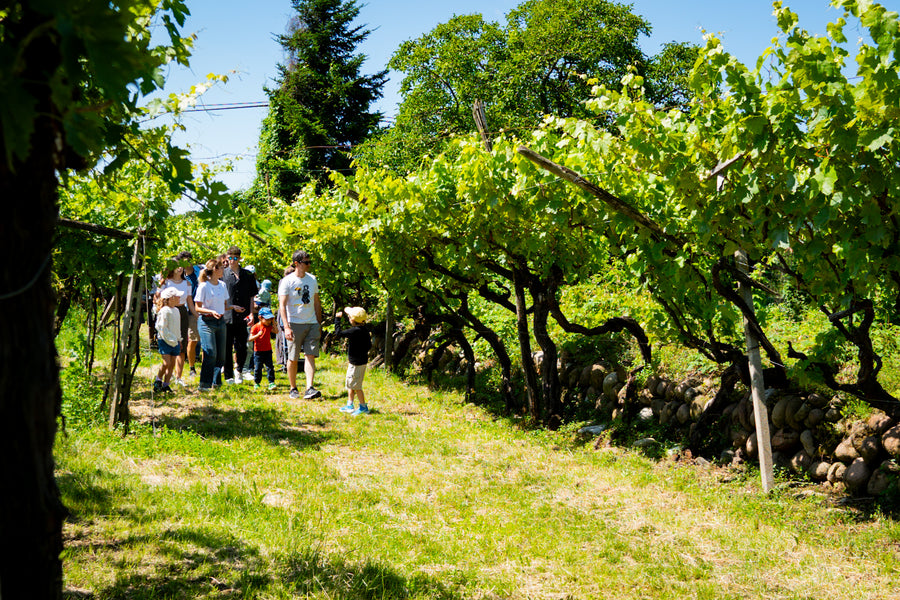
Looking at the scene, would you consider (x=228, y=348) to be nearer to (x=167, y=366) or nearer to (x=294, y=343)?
(x=167, y=366)

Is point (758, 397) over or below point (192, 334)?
below

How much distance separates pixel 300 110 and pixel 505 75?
32.8 feet

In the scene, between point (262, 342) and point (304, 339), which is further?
point (262, 342)

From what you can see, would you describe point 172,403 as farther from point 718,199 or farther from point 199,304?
point 718,199

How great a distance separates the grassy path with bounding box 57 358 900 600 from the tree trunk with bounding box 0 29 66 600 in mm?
1897

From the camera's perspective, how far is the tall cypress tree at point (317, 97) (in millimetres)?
31516

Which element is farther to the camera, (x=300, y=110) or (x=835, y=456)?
(x=300, y=110)

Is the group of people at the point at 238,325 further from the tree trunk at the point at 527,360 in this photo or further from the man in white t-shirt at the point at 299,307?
the tree trunk at the point at 527,360

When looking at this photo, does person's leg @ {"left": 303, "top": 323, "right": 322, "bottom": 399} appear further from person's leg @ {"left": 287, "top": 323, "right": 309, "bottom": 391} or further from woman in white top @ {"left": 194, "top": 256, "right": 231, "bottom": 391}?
woman in white top @ {"left": 194, "top": 256, "right": 231, "bottom": 391}

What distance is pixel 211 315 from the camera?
28.7 feet

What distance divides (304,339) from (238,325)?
1435 millimetres

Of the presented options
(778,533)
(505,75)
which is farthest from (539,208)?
(505,75)

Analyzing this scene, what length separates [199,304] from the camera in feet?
29.0

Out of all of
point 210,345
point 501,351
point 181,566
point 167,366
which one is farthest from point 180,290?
point 181,566
